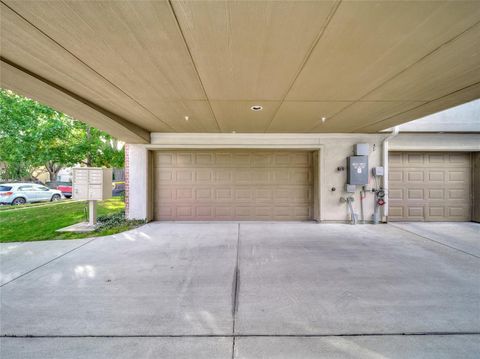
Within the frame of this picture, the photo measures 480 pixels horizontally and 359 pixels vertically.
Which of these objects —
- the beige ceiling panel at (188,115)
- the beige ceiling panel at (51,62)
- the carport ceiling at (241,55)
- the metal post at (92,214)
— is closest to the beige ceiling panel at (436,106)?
the carport ceiling at (241,55)

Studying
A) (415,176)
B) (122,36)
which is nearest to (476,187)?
(415,176)

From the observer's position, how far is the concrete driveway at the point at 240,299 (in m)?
1.88

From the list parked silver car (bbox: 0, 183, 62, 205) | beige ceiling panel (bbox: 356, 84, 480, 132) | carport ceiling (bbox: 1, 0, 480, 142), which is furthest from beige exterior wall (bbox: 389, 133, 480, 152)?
parked silver car (bbox: 0, 183, 62, 205)

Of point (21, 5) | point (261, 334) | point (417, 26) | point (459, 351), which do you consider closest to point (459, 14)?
point (417, 26)

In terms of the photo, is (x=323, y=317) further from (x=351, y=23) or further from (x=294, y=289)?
(x=351, y=23)

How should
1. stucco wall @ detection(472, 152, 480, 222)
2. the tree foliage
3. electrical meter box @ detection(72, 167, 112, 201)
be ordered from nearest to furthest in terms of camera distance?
electrical meter box @ detection(72, 167, 112, 201)
stucco wall @ detection(472, 152, 480, 222)
the tree foliage

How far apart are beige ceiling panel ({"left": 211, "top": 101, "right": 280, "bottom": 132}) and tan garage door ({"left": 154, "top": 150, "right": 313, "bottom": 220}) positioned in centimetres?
119

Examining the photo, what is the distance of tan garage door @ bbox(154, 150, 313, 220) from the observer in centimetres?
682

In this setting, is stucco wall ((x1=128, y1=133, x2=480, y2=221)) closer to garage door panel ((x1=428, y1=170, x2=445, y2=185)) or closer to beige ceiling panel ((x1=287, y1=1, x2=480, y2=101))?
garage door panel ((x1=428, y1=170, x2=445, y2=185))

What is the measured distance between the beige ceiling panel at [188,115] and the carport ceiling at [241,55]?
6 centimetres

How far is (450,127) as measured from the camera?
6.08 m

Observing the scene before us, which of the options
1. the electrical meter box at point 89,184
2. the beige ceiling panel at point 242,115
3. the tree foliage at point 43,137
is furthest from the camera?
the tree foliage at point 43,137

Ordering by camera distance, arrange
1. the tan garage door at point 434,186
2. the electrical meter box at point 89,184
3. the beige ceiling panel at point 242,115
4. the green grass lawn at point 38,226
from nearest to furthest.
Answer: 1. the beige ceiling panel at point 242,115
2. the green grass lawn at point 38,226
3. the electrical meter box at point 89,184
4. the tan garage door at point 434,186

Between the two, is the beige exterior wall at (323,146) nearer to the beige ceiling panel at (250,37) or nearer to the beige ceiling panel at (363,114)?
the beige ceiling panel at (363,114)
